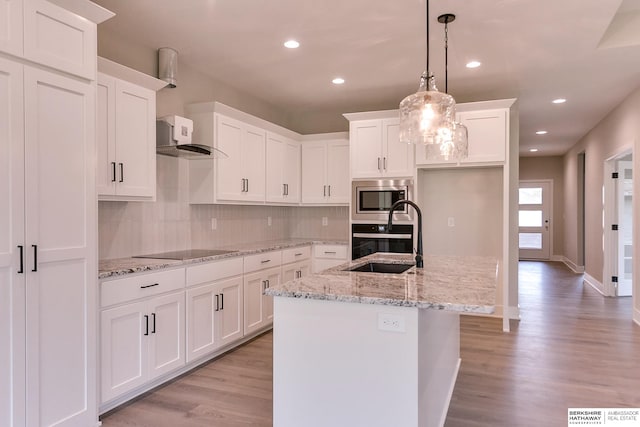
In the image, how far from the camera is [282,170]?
5.07 meters

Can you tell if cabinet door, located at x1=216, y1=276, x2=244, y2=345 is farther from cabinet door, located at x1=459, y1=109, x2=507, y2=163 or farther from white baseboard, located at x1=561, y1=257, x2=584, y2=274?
white baseboard, located at x1=561, y1=257, x2=584, y2=274

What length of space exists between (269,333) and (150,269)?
6.24 feet

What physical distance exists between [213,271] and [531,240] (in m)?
9.72

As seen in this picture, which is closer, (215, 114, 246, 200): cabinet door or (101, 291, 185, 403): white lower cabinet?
(101, 291, 185, 403): white lower cabinet

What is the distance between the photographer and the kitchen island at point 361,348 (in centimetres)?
178

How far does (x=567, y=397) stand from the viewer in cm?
287

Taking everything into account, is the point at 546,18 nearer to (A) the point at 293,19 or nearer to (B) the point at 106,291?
(A) the point at 293,19

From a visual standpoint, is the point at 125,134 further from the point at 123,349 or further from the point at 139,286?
the point at 123,349

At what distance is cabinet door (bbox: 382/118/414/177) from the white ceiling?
1.54 ft

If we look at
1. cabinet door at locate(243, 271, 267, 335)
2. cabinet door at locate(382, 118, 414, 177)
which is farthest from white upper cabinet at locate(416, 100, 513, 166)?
cabinet door at locate(243, 271, 267, 335)

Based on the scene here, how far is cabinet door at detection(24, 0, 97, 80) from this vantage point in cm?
207

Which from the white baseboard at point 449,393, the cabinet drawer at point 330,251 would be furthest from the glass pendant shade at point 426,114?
the cabinet drawer at point 330,251

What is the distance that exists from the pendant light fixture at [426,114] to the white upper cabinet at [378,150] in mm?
2052

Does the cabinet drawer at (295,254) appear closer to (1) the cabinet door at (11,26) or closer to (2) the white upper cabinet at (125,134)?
(2) the white upper cabinet at (125,134)
